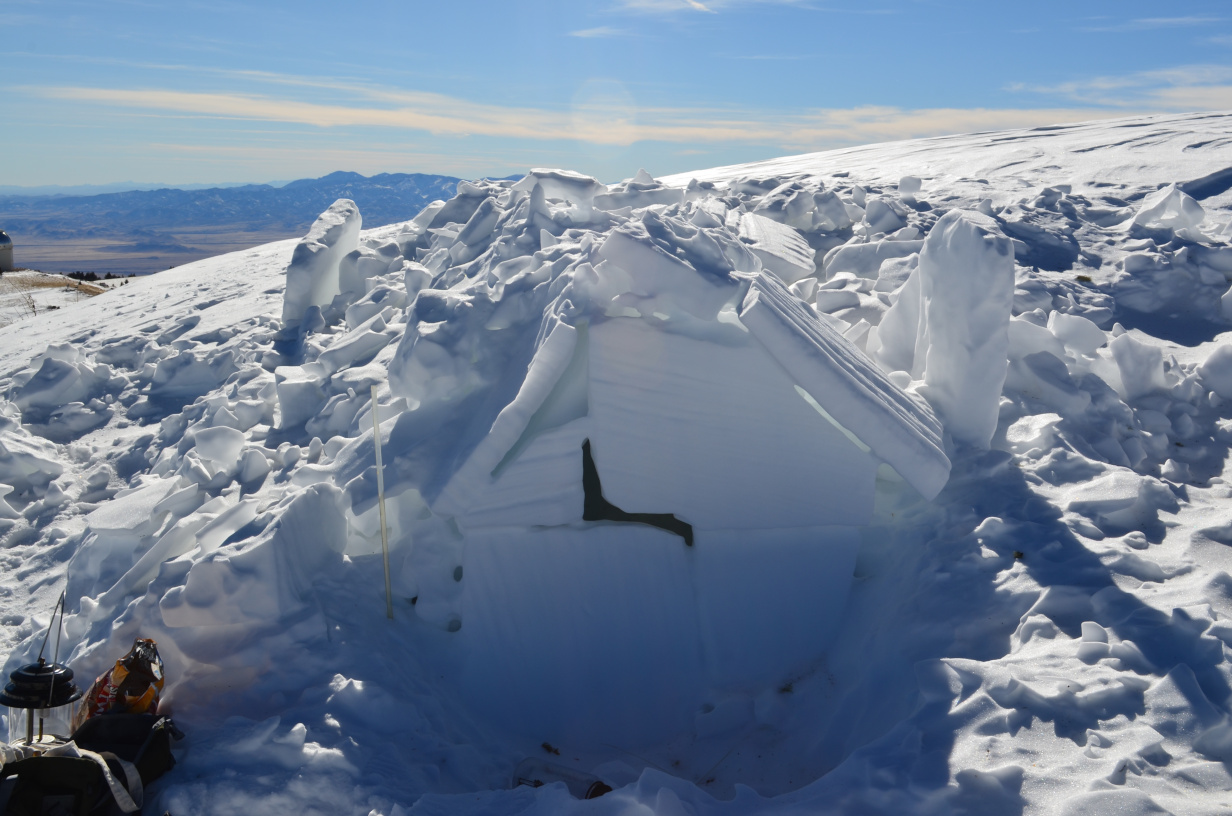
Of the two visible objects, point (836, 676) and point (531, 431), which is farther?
point (531, 431)

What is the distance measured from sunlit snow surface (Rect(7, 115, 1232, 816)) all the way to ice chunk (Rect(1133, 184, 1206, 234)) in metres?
2.13

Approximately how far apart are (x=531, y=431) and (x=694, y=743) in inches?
62.2

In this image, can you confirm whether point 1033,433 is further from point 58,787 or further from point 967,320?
point 58,787

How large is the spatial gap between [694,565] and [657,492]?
42 centimetres

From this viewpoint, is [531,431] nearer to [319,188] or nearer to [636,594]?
[636,594]

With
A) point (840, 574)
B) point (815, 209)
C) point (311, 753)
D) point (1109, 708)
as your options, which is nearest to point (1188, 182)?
point (815, 209)

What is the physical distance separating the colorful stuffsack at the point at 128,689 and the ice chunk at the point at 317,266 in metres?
5.59

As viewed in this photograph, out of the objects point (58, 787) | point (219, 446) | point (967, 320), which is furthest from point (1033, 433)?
point (219, 446)

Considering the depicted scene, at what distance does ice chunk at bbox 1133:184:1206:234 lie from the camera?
25.0 ft

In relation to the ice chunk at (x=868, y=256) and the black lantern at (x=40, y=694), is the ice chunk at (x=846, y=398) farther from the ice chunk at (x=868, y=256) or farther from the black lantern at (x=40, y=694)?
the ice chunk at (x=868, y=256)

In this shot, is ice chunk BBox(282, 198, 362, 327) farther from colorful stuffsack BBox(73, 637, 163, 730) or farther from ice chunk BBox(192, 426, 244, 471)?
colorful stuffsack BBox(73, 637, 163, 730)

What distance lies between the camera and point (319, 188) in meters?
197

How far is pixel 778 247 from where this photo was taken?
24.6ft

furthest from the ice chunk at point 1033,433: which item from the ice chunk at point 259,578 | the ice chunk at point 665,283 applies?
the ice chunk at point 259,578
